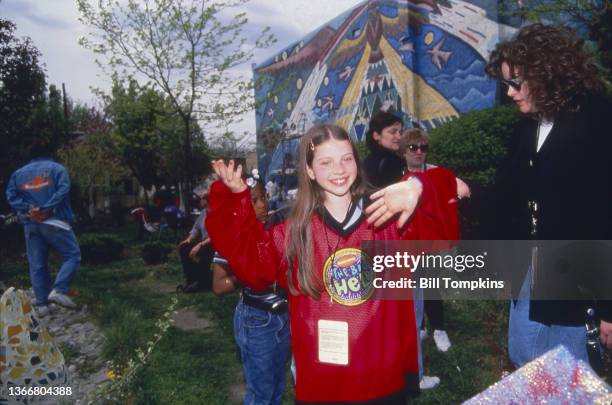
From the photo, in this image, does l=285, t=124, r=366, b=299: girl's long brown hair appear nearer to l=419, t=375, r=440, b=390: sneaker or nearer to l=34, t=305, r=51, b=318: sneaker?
l=419, t=375, r=440, b=390: sneaker

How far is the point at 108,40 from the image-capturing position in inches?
492

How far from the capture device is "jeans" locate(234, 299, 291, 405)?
8.89ft

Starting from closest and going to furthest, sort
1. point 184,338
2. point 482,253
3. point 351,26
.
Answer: point 482,253 < point 184,338 < point 351,26

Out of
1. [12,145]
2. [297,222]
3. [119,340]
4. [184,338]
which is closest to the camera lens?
[297,222]

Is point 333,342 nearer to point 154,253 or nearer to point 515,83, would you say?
point 515,83

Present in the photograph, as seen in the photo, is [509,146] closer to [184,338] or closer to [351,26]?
[184,338]

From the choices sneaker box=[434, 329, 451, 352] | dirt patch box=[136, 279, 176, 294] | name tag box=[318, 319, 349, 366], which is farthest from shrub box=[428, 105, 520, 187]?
name tag box=[318, 319, 349, 366]

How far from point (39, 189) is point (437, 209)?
5501 mm

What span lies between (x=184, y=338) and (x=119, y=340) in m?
0.73

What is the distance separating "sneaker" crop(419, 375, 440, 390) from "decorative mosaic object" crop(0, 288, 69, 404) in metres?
2.41

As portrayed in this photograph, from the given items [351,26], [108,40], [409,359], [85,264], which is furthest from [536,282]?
[351,26]

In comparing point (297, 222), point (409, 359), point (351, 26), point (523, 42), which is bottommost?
point (409, 359)

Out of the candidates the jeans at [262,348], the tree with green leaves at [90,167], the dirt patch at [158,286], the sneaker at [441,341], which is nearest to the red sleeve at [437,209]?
the jeans at [262,348]

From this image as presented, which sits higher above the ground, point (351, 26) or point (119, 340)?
point (351, 26)
